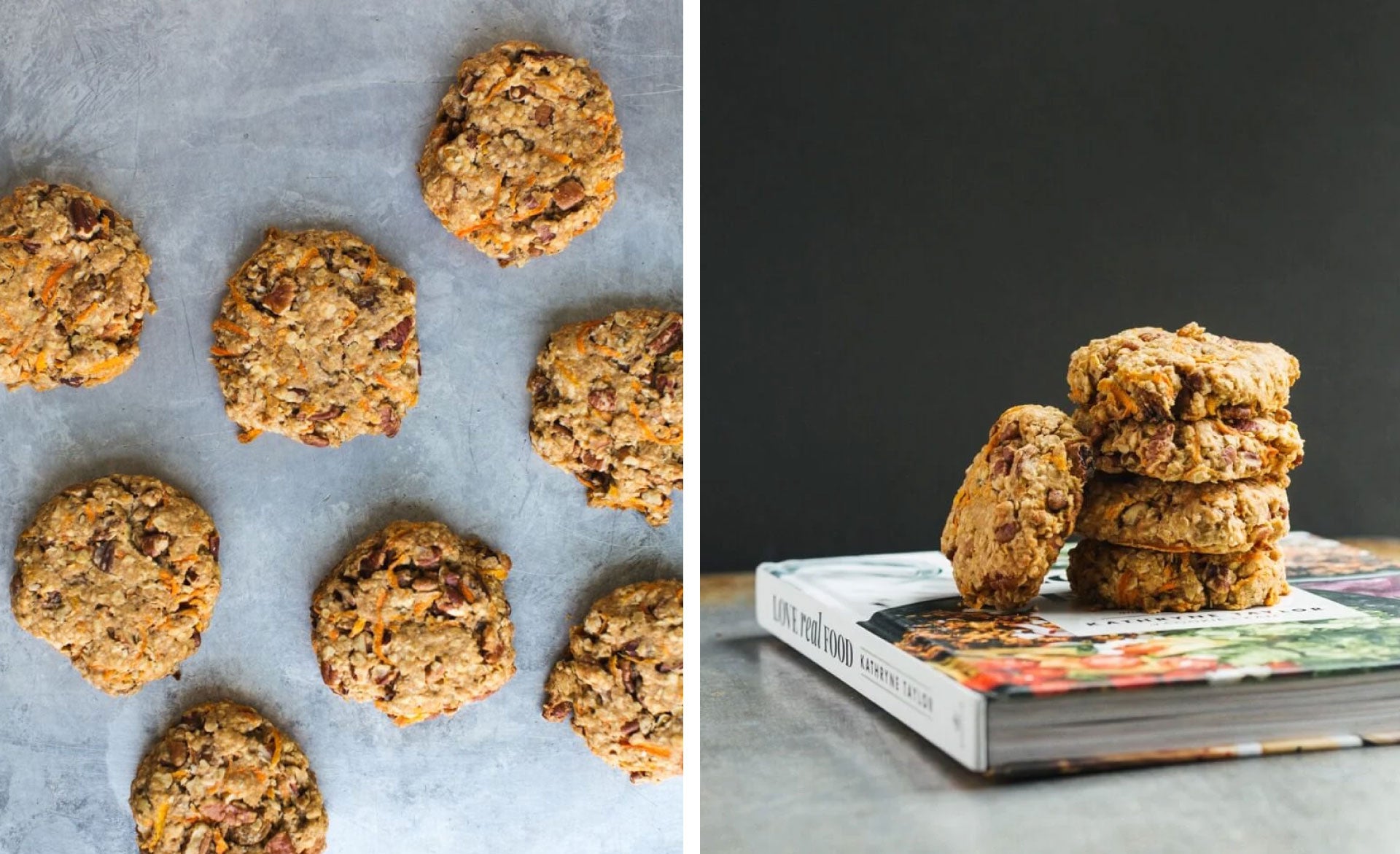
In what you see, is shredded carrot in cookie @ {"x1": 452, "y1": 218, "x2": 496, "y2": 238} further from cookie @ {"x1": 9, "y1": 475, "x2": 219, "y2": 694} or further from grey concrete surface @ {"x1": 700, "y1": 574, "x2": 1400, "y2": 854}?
grey concrete surface @ {"x1": 700, "y1": 574, "x2": 1400, "y2": 854}

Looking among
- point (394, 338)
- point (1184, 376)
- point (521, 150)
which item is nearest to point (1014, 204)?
point (1184, 376)

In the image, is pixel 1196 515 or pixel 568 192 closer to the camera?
pixel 1196 515

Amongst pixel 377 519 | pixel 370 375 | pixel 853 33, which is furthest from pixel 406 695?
pixel 853 33

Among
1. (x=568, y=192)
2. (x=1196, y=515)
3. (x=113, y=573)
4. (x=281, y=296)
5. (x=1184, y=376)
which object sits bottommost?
(x=113, y=573)

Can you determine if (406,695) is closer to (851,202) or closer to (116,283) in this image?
(116,283)

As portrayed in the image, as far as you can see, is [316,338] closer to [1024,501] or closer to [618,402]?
[618,402]

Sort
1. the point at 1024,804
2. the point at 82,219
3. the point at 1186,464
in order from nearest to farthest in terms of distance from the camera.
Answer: the point at 1024,804
the point at 1186,464
the point at 82,219

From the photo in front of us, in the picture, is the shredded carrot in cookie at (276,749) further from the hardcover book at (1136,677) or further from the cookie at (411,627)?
the hardcover book at (1136,677)
